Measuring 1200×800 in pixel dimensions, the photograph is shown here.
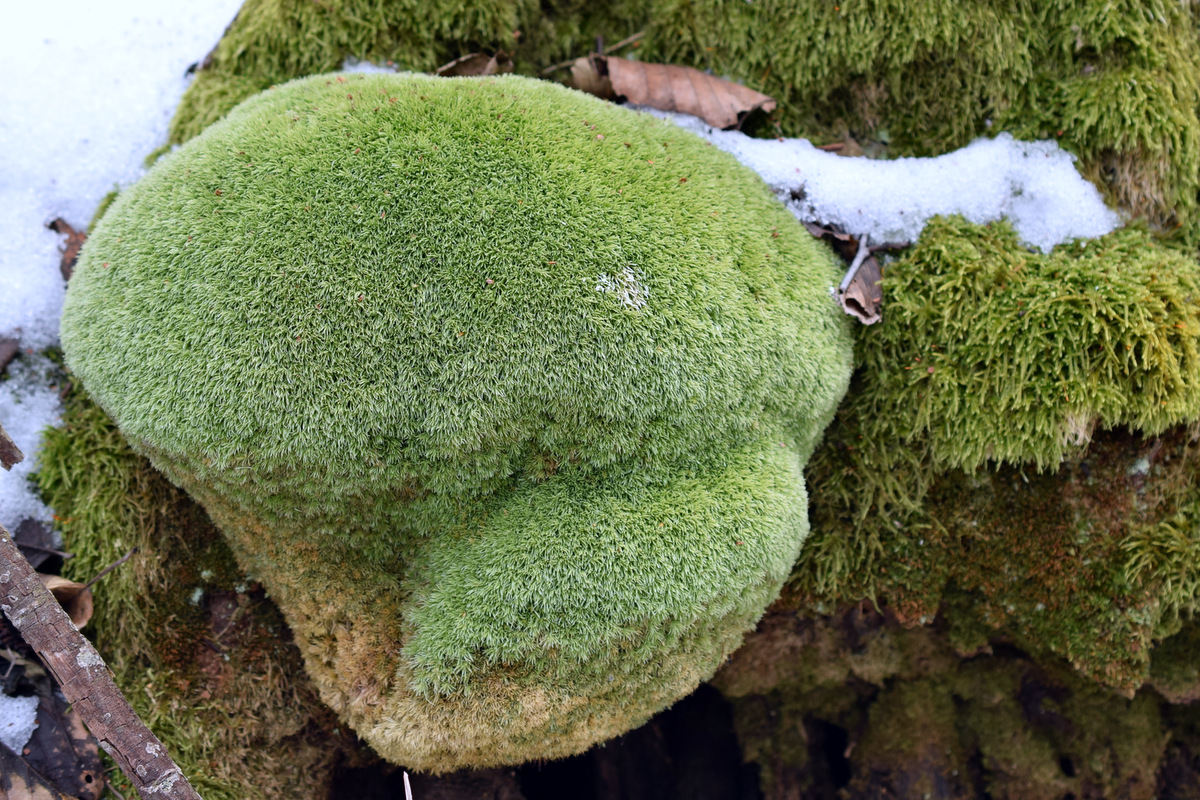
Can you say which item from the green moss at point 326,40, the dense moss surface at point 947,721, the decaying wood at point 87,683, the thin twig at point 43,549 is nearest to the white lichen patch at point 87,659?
the decaying wood at point 87,683

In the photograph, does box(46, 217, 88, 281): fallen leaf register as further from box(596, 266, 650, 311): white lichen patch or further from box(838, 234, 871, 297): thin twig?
box(838, 234, 871, 297): thin twig

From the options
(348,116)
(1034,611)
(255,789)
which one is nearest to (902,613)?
(1034,611)

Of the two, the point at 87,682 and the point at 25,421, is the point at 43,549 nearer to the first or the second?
the point at 25,421

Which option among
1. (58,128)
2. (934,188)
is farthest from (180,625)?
(934,188)

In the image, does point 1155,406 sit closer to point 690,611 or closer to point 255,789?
point 690,611

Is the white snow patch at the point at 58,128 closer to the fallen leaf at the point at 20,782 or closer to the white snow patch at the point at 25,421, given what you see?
the white snow patch at the point at 25,421

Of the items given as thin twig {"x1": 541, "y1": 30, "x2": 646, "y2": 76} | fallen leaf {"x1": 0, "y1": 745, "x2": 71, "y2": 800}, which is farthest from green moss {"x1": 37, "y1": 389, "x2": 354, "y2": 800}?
thin twig {"x1": 541, "y1": 30, "x2": 646, "y2": 76}
